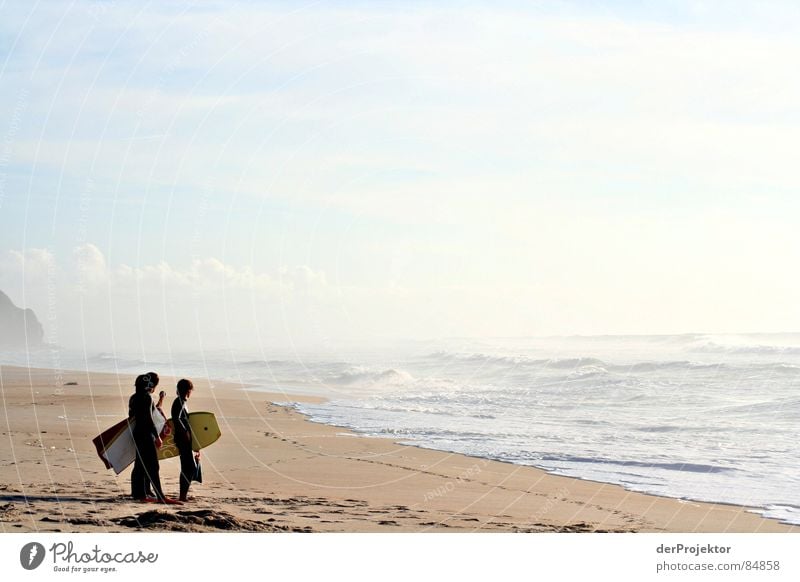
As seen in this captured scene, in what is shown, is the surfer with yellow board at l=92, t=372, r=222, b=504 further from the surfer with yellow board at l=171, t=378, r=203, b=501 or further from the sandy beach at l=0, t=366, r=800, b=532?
the sandy beach at l=0, t=366, r=800, b=532

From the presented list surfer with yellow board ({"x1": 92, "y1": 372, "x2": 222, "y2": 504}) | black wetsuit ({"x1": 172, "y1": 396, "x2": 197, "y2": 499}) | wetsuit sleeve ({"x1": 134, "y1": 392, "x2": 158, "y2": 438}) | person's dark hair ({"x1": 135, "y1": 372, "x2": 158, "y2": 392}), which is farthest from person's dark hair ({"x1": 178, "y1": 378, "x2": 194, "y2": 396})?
wetsuit sleeve ({"x1": 134, "y1": 392, "x2": 158, "y2": 438})

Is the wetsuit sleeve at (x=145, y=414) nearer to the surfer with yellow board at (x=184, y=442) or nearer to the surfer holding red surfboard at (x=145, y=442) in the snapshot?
the surfer holding red surfboard at (x=145, y=442)

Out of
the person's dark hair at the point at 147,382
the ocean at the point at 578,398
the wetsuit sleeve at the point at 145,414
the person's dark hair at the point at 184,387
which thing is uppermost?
Answer: the person's dark hair at the point at 147,382

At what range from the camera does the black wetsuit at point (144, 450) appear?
36.0 ft

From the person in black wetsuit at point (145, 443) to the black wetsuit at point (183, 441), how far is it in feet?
0.75

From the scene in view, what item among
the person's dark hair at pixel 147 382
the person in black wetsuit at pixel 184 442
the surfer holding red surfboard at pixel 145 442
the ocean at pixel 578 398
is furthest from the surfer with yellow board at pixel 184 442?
the ocean at pixel 578 398

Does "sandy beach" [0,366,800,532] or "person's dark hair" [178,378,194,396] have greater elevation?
"person's dark hair" [178,378,194,396]

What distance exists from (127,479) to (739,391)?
23.6m

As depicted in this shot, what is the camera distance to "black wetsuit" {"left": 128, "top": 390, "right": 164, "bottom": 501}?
432 inches

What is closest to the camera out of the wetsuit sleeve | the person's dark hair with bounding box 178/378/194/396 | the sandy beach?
the sandy beach

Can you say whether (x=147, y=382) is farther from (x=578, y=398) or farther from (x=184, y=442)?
(x=578, y=398)

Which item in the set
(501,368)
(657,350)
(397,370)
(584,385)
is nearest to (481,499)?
(584,385)

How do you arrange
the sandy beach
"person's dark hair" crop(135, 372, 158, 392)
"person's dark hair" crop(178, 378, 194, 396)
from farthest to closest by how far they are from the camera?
"person's dark hair" crop(135, 372, 158, 392) → "person's dark hair" crop(178, 378, 194, 396) → the sandy beach

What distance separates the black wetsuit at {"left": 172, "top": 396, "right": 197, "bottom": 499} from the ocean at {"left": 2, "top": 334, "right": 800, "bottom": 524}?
6.55 metres
